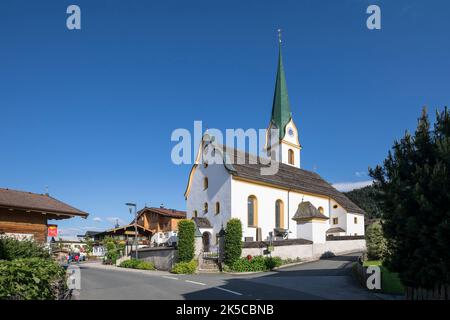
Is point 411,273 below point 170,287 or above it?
above

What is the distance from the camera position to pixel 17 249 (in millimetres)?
15406

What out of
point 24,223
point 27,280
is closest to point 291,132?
point 24,223

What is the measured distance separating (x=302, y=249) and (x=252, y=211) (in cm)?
771

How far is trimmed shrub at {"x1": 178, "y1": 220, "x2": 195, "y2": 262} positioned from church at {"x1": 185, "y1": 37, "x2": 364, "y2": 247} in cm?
748

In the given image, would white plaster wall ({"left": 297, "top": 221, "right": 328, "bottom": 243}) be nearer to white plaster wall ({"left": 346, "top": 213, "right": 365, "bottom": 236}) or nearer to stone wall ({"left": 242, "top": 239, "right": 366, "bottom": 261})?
stone wall ({"left": 242, "top": 239, "right": 366, "bottom": 261})

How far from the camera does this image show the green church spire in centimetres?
5632

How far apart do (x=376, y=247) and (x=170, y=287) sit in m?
13.6

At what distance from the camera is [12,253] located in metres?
15.1

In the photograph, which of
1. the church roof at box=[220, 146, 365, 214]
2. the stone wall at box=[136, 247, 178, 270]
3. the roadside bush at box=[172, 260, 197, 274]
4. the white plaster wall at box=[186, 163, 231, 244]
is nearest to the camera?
the roadside bush at box=[172, 260, 197, 274]

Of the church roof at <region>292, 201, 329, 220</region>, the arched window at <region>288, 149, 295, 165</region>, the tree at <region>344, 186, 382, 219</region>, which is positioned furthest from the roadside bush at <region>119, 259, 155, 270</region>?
the tree at <region>344, 186, 382, 219</region>

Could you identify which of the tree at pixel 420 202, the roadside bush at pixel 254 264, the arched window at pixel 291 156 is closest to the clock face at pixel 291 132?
the arched window at pixel 291 156

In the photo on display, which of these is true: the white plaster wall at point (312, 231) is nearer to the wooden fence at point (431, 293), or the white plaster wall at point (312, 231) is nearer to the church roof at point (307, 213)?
the church roof at point (307, 213)
